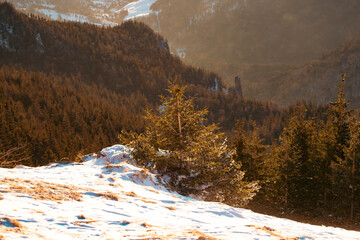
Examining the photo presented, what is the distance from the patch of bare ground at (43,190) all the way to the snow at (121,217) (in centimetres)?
3

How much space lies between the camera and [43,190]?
287 inches

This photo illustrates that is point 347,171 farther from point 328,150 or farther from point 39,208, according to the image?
point 39,208

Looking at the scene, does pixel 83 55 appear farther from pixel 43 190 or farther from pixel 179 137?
pixel 43 190

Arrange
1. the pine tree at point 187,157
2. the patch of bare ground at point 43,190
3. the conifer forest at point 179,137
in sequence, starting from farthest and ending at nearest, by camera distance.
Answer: the conifer forest at point 179,137
the pine tree at point 187,157
the patch of bare ground at point 43,190

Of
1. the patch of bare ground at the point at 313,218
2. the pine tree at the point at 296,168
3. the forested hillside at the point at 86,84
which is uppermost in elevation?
the forested hillside at the point at 86,84

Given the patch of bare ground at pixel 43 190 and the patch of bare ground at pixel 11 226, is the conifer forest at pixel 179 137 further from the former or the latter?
the patch of bare ground at pixel 11 226

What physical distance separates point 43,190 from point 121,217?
92.8 inches

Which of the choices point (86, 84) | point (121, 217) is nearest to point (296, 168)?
point (121, 217)

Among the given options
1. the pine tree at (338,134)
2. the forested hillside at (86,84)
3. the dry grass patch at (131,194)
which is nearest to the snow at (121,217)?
the dry grass patch at (131,194)

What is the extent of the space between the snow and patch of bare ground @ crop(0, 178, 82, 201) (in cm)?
3

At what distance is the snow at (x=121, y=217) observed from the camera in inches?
207

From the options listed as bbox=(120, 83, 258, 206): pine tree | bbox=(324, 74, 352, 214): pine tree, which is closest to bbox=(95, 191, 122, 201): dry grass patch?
bbox=(120, 83, 258, 206): pine tree

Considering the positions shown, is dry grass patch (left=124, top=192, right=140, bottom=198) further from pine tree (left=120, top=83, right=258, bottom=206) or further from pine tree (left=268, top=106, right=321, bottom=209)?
pine tree (left=268, top=106, right=321, bottom=209)

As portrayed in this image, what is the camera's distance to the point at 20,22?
150 meters
